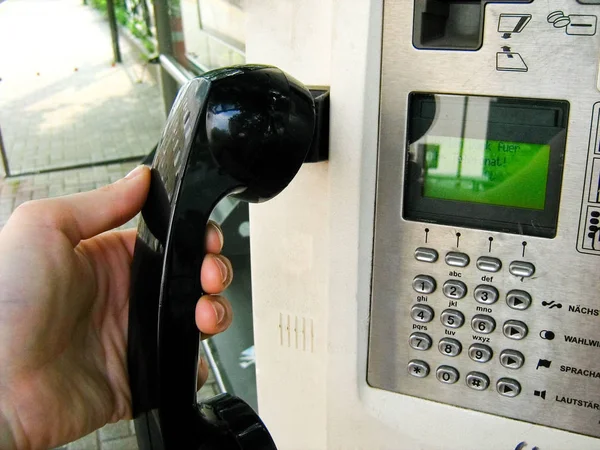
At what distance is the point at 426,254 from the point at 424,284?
29 mm

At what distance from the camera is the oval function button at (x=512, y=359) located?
1.97 feet

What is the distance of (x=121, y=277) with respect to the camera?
82 cm

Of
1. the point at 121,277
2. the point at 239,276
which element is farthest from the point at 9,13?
the point at 121,277

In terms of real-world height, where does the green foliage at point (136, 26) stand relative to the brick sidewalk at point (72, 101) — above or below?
above

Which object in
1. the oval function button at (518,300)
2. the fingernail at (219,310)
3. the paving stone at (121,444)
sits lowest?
the paving stone at (121,444)

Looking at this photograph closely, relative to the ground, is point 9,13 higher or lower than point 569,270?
higher

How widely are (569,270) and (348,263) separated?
0.20 m

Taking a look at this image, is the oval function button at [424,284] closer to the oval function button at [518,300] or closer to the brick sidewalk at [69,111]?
the oval function button at [518,300]

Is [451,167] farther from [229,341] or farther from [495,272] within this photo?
[229,341]

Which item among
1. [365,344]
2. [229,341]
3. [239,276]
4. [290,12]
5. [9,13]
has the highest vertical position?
[9,13]

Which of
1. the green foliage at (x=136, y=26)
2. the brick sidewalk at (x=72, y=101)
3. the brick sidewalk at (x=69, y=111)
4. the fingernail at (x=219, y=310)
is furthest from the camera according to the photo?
the green foliage at (x=136, y=26)

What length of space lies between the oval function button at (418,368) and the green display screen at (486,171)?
166 mm

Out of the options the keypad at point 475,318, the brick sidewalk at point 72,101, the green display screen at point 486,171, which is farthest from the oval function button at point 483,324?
the brick sidewalk at point 72,101

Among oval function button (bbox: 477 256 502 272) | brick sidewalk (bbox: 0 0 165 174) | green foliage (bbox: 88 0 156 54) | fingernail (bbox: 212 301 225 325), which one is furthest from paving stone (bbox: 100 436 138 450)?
green foliage (bbox: 88 0 156 54)
